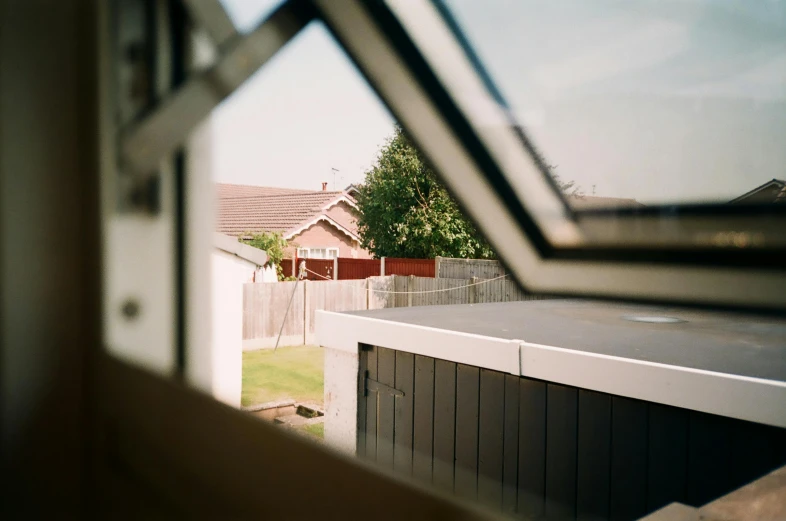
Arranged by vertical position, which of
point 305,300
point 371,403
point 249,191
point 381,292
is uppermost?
point 249,191

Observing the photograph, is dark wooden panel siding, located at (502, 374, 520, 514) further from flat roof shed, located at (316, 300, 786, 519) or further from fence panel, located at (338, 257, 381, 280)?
fence panel, located at (338, 257, 381, 280)

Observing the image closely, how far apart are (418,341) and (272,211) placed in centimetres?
245

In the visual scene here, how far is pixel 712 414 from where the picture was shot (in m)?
1.95

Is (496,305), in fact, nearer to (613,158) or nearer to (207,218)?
(207,218)

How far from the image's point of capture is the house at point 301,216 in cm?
459

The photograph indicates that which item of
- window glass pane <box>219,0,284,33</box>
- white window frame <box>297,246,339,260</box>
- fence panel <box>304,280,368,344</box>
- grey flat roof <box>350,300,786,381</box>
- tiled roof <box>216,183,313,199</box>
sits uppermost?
tiled roof <box>216,183,313,199</box>

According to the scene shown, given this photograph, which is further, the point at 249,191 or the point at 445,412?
the point at 249,191

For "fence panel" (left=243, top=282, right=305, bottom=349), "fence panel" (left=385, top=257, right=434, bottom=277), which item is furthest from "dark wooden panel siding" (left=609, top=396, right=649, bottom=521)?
"fence panel" (left=243, top=282, right=305, bottom=349)

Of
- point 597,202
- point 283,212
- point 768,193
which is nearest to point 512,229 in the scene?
point 597,202

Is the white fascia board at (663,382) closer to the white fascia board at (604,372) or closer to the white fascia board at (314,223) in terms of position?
the white fascia board at (604,372)

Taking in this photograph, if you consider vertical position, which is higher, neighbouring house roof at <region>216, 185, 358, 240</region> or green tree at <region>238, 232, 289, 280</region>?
neighbouring house roof at <region>216, 185, 358, 240</region>

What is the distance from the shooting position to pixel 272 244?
16.9 ft

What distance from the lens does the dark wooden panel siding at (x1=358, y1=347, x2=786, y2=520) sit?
2020mm

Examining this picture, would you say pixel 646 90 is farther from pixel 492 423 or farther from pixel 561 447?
pixel 492 423
